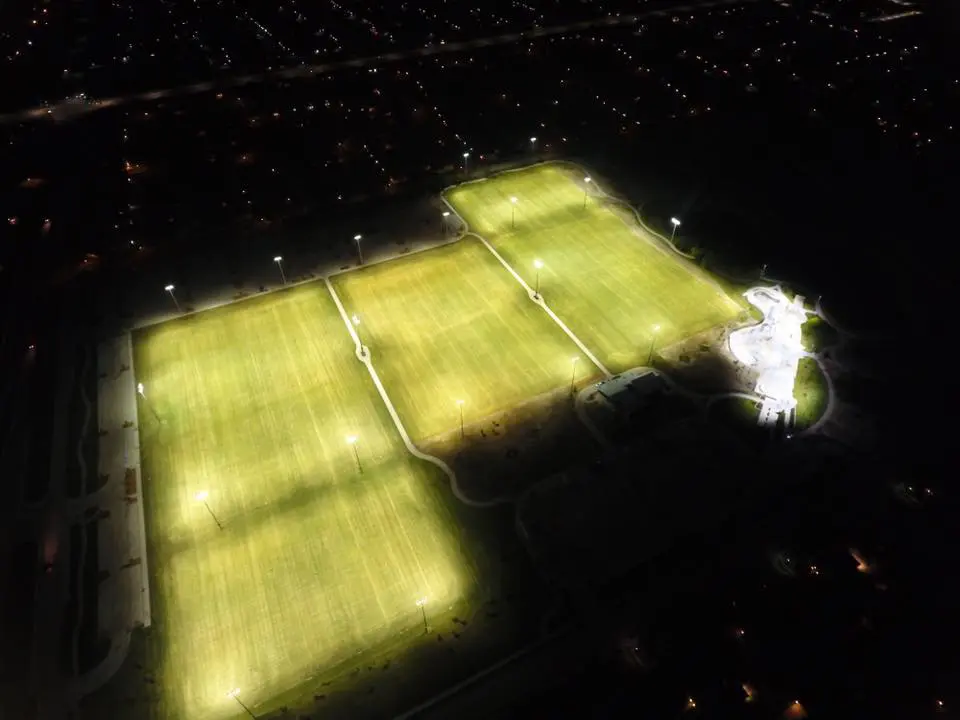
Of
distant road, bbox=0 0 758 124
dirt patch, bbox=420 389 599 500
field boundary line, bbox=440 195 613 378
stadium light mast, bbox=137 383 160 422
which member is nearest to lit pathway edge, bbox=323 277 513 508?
dirt patch, bbox=420 389 599 500

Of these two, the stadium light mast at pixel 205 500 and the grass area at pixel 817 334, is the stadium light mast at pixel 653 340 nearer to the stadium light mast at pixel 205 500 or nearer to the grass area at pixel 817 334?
the grass area at pixel 817 334

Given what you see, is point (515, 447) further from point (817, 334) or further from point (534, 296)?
point (817, 334)

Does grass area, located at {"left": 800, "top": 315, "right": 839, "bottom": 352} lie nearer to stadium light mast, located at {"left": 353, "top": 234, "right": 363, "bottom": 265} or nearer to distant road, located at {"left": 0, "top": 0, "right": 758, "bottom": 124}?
stadium light mast, located at {"left": 353, "top": 234, "right": 363, "bottom": 265}

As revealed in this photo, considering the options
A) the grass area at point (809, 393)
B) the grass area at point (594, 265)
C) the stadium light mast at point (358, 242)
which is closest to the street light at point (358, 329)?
the stadium light mast at point (358, 242)

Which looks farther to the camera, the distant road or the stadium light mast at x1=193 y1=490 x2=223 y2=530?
the distant road

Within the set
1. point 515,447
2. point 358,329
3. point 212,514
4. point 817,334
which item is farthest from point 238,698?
point 817,334
